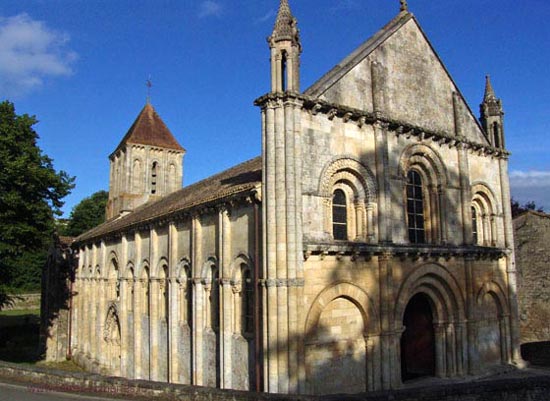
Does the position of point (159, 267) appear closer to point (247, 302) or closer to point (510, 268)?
point (247, 302)

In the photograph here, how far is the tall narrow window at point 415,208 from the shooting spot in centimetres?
1767

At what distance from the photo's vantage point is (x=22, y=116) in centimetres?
2264

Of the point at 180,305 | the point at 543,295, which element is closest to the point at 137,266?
the point at 180,305

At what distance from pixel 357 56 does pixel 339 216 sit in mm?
5542

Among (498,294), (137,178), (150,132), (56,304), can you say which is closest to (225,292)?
(498,294)

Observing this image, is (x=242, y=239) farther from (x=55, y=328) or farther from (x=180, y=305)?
(x=55, y=328)

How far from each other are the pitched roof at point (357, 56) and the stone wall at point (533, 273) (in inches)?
524

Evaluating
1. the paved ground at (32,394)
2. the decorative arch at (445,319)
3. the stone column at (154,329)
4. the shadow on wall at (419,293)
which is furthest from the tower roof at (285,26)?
the stone column at (154,329)

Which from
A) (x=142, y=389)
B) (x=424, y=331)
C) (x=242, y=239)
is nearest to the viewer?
(x=142, y=389)

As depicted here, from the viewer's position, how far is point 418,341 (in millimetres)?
18812

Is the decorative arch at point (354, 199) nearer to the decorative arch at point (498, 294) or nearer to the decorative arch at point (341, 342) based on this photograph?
the decorative arch at point (341, 342)

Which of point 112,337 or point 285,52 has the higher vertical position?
point 285,52

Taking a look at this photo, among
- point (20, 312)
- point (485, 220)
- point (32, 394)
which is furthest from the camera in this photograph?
point (20, 312)

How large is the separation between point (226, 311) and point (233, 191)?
4.04 m
